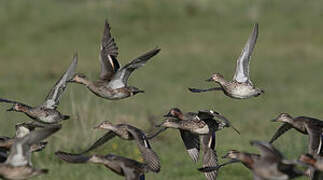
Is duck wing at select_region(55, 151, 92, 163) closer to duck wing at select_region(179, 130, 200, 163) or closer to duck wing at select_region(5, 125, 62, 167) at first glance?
duck wing at select_region(5, 125, 62, 167)

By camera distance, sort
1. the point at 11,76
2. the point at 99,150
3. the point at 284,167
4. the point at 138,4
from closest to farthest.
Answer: the point at 284,167, the point at 99,150, the point at 11,76, the point at 138,4

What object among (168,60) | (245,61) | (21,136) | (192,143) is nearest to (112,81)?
(192,143)

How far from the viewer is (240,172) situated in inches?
522

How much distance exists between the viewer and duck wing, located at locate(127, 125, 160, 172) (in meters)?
9.17

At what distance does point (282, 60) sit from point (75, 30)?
28.1ft

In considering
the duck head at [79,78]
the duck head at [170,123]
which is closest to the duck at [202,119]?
the duck head at [170,123]

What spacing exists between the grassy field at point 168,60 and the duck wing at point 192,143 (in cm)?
244

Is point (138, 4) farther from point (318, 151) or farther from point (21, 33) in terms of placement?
point (318, 151)

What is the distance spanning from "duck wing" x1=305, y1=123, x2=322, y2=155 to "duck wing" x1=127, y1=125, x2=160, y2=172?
183cm

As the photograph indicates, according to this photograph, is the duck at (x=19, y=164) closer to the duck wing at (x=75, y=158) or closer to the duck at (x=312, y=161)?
the duck wing at (x=75, y=158)

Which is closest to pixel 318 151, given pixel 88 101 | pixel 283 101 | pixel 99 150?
pixel 99 150

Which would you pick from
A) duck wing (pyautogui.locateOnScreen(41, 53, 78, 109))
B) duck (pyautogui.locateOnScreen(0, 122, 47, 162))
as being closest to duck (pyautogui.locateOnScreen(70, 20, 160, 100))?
duck wing (pyautogui.locateOnScreen(41, 53, 78, 109))

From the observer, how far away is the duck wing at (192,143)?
1115cm

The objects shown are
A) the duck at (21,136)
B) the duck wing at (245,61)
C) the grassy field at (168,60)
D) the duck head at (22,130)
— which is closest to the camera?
the duck at (21,136)
